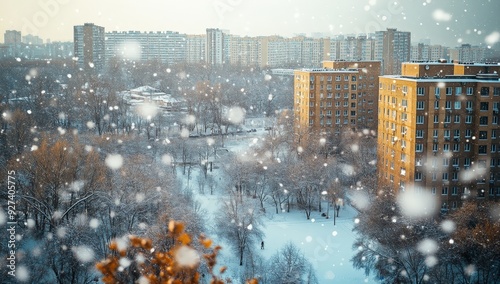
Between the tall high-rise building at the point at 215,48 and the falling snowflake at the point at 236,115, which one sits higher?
the tall high-rise building at the point at 215,48

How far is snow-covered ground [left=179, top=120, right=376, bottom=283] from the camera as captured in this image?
17.7 meters

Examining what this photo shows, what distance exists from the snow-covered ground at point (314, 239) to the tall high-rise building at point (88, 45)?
58.7m

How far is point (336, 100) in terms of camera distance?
3784 cm

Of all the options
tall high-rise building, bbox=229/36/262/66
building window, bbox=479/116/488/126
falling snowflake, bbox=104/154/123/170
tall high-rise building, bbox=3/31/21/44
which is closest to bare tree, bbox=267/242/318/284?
building window, bbox=479/116/488/126

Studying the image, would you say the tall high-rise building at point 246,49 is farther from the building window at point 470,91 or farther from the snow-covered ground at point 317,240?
the building window at point 470,91

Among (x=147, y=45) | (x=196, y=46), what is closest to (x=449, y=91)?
(x=196, y=46)

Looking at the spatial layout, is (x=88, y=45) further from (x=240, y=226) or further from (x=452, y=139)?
(x=452, y=139)

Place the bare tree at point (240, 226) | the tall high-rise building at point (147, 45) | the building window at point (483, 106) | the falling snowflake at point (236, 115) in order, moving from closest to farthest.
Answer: the bare tree at point (240, 226)
the building window at point (483, 106)
the falling snowflake at point (236, 115)
the tall high-rise building at point (147, 45)

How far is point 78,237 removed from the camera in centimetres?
1482

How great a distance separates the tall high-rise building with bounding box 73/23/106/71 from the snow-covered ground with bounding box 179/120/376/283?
58.7m

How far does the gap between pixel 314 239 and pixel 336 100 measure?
18758 millimetres

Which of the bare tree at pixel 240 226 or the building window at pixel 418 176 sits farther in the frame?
the building window at pixel 418 176

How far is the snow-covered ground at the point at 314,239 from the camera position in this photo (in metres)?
17.7

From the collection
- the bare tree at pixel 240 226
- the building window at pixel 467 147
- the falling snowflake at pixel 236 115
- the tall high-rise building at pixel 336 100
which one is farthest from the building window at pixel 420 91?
the falling snowflake at pixel 236 115
